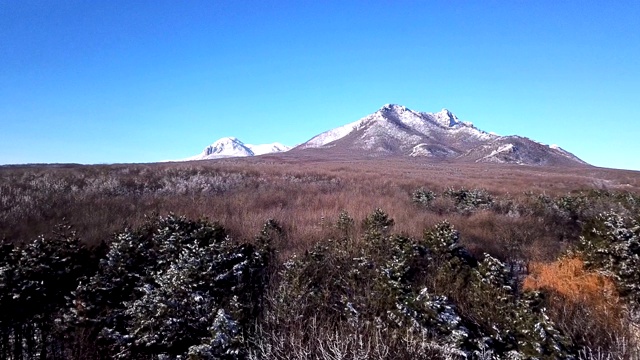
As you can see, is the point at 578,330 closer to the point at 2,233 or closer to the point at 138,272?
the point at 138,272

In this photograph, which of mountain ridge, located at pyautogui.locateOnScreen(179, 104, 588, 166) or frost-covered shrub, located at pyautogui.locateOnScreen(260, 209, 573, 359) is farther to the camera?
mountain ridge, located at pyautogui.locateOnScreen(179, 104, 588, 166)

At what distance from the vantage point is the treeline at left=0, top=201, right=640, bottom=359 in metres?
6.24

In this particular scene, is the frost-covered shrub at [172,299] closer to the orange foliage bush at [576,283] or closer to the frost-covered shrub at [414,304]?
the frost-covered shrub at [414,304]

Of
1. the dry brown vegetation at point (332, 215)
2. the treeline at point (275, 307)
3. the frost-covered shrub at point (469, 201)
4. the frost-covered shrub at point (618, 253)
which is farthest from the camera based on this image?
the frost-covered shrub at point (469, 201)

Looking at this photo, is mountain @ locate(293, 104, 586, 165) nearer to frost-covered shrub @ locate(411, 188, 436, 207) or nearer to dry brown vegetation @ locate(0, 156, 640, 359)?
frost-covered shrub @ locate(411, 188, 436, 207)

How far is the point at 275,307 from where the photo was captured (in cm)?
719

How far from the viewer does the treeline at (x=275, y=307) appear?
624 cm

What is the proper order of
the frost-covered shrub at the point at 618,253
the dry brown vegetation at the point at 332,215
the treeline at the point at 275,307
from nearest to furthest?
1. the treeline at the point at 275,307
2. the frost-covered shrub at the point at 618,253
3. the dry brown vegetation at the point at 332,215

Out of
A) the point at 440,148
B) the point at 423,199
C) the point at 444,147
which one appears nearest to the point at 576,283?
the point at 423,199

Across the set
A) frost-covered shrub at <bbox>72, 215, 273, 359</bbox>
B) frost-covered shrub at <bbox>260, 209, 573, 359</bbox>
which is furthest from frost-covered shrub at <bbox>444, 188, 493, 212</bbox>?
frost-covered shrub at <bbox>72, 215, 273, 359</bbox>

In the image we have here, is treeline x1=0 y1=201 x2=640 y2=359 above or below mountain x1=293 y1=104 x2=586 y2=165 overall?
below

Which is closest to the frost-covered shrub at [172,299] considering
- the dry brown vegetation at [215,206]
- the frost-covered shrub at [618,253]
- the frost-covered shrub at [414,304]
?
the frost-covered shrub at [414,304]

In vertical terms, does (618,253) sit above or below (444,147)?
below

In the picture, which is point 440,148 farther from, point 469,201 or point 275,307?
point 275,307
